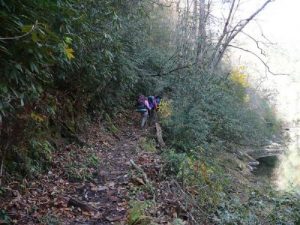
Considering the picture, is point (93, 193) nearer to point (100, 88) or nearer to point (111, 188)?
point (111, 188)

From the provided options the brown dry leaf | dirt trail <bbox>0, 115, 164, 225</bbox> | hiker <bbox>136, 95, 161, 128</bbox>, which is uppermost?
hiker <bbox>136, 95, 161, 128</bbox>

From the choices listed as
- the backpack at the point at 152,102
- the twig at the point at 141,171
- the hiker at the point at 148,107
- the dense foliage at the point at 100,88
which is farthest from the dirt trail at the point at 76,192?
the backpack at the point at 152,102

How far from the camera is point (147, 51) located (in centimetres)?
1616

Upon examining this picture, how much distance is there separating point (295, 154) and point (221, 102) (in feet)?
50.1

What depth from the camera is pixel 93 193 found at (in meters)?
5.79

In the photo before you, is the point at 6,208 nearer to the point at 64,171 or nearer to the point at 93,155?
the point at 64,171

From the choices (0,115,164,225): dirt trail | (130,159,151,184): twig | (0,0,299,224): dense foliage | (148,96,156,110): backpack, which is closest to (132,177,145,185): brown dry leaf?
(0,115,164,225): dirt trail

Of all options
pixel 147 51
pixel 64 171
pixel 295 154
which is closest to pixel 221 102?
pixel 147 51

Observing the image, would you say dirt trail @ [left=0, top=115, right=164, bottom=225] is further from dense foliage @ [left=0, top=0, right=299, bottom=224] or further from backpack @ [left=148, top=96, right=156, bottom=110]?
backpack @ [left=148, top=96, right=156, bottom=110]

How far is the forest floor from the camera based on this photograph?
4648 millimetres

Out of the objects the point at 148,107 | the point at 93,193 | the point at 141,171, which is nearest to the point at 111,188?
the point at 93,193

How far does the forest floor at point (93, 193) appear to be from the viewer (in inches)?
183

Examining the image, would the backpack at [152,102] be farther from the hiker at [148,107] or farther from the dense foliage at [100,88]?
the dense foliage at [100,88]

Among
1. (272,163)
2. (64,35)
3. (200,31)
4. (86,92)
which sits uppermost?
(200,31)
